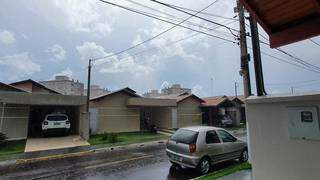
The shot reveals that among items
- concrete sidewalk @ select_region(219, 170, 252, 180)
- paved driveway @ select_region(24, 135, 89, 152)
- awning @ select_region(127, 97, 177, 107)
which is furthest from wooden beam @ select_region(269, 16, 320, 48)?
awning @ select_region(127, 97, 177, 107)

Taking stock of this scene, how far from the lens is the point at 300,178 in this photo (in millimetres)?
3777

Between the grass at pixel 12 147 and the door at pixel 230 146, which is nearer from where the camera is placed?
the door at pixel 230 146

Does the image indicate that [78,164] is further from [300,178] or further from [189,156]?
[300,178]

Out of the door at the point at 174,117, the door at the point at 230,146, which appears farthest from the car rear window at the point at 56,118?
the door at the point at 230,146

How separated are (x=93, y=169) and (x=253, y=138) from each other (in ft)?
28.2

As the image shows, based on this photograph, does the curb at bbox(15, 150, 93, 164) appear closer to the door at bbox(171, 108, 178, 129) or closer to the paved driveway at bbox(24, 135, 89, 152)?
the paved driveway at bbox(24, 135, 89, 152)

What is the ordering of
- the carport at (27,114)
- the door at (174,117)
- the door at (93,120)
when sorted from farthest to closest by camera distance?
the door at (174,117) < the door at (93,120) < the carport at (27,114)

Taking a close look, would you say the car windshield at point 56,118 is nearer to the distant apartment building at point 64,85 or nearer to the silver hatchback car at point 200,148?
the silver hatchback car at point 200,148

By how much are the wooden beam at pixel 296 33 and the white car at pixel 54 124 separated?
20.0m

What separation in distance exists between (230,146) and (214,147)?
112 centimetres

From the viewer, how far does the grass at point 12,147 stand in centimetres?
1580

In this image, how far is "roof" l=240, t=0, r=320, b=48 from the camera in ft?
13.0

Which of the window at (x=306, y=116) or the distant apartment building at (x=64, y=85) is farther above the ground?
the distant apartment building at (x=64, y=85)

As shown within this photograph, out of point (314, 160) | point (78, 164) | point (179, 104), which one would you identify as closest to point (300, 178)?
point (314, 160)
